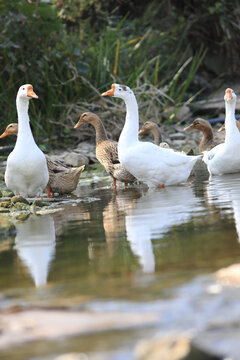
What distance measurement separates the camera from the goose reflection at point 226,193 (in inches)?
184

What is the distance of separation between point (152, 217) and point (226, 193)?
4.37ft

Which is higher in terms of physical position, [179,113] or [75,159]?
[179,113]

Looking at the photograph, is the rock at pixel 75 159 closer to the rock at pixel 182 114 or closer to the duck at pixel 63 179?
the duck at pixel 63 179

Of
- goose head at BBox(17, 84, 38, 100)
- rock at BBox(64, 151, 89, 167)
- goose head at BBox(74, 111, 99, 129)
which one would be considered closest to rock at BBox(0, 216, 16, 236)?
goose head at BBox(17, 84, 38, 100)

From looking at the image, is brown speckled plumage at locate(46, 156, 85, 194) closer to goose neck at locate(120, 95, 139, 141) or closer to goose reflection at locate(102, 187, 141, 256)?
goose reflection at locate(102, 187, 141, 256)

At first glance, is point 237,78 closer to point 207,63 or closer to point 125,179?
point 207,63

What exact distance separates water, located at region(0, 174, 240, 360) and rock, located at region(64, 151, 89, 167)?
4.53m

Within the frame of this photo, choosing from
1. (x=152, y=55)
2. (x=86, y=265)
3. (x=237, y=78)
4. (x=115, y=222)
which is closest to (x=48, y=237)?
(x=115, y=222)

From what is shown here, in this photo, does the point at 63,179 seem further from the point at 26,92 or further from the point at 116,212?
the point at 116,212

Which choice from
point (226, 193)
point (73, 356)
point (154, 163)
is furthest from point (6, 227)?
point (73, 356)

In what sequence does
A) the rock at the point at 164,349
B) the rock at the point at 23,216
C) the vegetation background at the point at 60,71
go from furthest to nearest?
the vegetation background at the point at 60,71
the rock at the point at 23,216
the rock at the point at 164,349

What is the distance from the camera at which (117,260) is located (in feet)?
10.9

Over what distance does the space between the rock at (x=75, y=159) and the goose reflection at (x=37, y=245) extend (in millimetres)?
4800

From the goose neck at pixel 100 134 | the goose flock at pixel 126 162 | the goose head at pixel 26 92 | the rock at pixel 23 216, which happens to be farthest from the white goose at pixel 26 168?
the goose neck at pixel 100 134
